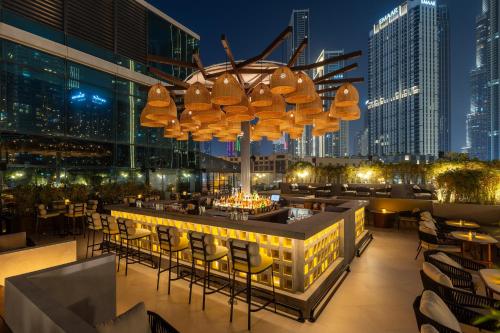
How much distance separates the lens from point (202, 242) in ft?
12.0

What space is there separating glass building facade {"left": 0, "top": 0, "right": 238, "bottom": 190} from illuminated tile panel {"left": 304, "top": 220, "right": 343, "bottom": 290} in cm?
987

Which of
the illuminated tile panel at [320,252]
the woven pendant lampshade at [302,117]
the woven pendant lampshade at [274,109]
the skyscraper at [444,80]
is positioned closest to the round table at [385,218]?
the illuminated tile panel at [320,252]

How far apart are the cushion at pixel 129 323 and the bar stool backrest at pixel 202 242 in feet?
5.59

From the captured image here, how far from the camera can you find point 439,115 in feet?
217

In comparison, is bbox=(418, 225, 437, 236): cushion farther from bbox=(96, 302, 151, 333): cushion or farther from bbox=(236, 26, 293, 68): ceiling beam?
bbox=(96, 302, 151, 333): cushion

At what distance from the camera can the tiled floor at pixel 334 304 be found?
3207 mm

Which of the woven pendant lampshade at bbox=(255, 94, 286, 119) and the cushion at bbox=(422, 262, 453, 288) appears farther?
the woven pendant lampshade at bbox=(255, 94, 286, 119)

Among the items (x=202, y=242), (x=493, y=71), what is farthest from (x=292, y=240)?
(x=493, y=71)

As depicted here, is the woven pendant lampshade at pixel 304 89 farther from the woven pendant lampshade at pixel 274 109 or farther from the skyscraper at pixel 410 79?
the skyscraper at pixel 410 79

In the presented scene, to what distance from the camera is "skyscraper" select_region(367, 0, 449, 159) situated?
61219mm

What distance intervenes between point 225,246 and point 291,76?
2.94 m

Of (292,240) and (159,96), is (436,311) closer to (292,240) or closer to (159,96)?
(292,240)

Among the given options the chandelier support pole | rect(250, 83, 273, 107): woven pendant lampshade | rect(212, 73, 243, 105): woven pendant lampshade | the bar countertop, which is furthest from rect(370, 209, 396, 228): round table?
rect(212, 73, 243, 105): woven pendant lampshade

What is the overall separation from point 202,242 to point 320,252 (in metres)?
1.90
